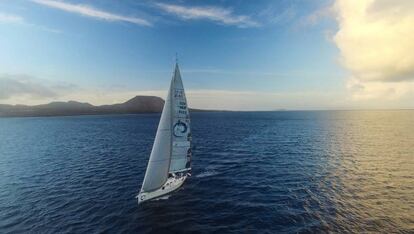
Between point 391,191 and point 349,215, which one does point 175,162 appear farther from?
point 391,191

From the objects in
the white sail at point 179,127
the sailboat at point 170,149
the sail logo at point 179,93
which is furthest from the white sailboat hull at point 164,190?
the sail logo at point 179,93

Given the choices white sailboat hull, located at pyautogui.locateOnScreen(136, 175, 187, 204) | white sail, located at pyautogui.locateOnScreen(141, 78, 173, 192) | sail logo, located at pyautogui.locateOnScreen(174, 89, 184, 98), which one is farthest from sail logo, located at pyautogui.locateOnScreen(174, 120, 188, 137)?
white sailboat hull, located at pyautogui.locateOnScreen(136, 175, 187, 204)

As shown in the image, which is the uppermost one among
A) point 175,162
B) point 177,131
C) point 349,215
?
point 177,131

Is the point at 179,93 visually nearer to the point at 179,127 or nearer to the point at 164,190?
the point at 179,127

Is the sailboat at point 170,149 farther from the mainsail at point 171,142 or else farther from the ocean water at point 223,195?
the ocean water at point 223,195

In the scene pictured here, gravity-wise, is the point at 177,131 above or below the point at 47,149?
above

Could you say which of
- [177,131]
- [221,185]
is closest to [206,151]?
[221,185]

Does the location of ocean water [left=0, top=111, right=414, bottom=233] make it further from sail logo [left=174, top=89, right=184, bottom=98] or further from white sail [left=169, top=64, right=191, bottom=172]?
sail logo [left=174, top=89, right=184, bottom=98]

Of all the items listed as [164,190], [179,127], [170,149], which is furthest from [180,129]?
[164,190]
